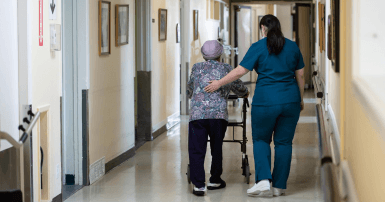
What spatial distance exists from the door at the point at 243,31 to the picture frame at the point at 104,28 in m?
12.0

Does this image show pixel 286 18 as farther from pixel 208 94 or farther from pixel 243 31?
pixel 208 94

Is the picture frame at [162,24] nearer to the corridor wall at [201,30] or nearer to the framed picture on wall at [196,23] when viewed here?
the corridor wall at [201,30]

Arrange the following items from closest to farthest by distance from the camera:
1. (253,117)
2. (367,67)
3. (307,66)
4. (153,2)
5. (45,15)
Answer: (367,67) < (45,15) < (253,117) < (153,2) < (307,66)

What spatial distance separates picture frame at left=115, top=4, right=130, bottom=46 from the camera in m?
6.49

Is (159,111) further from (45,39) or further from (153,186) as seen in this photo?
(45,39)

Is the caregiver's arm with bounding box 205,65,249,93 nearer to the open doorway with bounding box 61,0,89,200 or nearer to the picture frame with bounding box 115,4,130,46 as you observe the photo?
the open doorway with bounding box 61,0,89,200

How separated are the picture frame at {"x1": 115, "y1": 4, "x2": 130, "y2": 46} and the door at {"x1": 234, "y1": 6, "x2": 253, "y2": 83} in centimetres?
1134

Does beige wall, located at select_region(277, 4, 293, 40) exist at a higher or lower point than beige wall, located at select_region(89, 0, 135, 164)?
higher

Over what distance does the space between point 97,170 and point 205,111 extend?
58.3 inches

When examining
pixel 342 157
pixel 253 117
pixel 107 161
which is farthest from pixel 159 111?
pixel 342 157

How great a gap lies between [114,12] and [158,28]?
7.85 ft

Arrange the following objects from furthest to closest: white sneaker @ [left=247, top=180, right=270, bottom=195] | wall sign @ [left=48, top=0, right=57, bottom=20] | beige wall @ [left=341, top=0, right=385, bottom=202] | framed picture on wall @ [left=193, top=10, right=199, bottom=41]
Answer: framed picture on wall @ [left=193, top=10, right=199, bottom=41] < white sneaker @ [left=247, top=180, right=270, bottom=195] < wall sign @ [left=48, top=0, right=57, bottom=20] < beige wall @ [left=341, top=0, right=385, bottom=202]

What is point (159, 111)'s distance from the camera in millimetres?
9039

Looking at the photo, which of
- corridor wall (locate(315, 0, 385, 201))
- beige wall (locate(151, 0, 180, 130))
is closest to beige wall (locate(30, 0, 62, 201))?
corridor wall (locate(315, 0, 385, 201))
